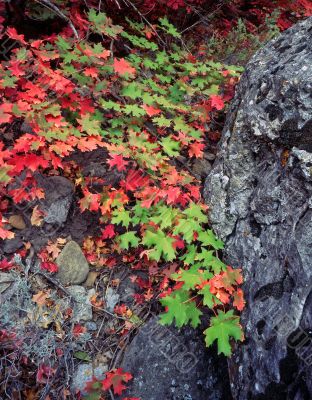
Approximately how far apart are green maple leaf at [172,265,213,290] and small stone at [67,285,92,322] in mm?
1030

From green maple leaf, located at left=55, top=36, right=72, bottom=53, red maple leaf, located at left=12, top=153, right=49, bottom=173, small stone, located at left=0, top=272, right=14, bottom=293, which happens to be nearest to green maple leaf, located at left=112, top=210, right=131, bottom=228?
red maple leaf, located at left=12, top=153, right=49, bottom=173

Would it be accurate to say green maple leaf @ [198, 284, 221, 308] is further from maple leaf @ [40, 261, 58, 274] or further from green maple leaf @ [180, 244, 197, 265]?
maple leaf @ [40, 261, 58, 274]

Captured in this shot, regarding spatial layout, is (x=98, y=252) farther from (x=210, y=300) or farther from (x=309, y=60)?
(x=309, y=60)

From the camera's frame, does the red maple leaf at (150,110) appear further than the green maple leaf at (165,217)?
Yes

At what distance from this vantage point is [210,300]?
9.53 feet

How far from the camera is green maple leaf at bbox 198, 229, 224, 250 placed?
3371 mm

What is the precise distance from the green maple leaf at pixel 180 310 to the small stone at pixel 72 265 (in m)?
1.07

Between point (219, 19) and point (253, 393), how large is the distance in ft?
20.0

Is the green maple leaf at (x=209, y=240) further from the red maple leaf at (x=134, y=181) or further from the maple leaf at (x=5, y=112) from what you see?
the maple leaf at (x=5, y=112)

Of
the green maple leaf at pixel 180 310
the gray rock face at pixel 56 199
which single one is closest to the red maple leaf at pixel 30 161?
the gray rock face at pixel 56 199

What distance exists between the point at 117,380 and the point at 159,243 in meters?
1.26

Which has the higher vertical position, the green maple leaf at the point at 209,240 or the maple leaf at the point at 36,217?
the green maple leaf at the point at 209,240

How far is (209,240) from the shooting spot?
339cm

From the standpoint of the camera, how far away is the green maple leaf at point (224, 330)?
2.79 meters
